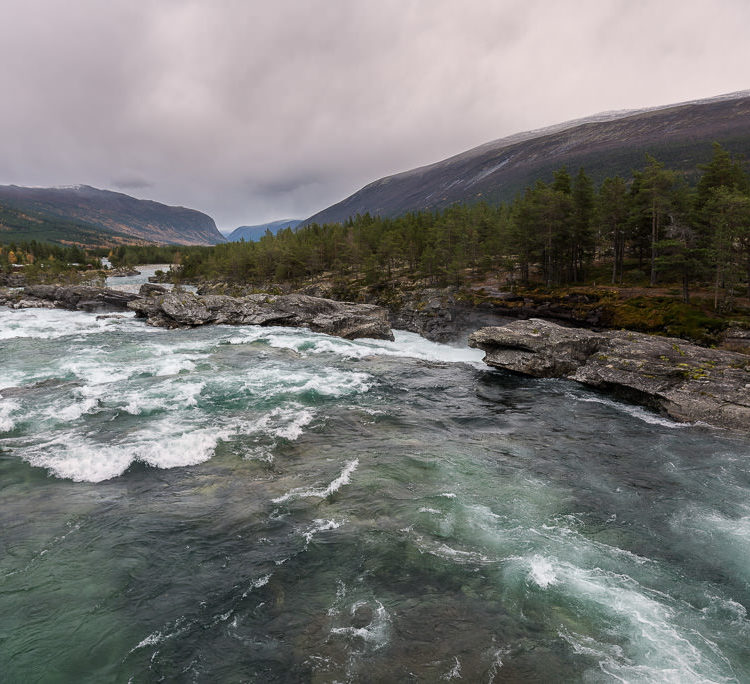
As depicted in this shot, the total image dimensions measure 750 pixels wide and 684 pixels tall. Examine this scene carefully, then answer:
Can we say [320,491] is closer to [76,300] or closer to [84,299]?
[84,299]

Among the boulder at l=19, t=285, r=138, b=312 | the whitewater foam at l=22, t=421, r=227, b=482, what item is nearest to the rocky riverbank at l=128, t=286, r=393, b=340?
the boulder at l=19, t=285, r=138, b=312

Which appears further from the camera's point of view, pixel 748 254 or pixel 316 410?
pixel 748 254

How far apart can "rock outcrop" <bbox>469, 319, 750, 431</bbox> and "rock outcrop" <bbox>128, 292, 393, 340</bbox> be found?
20.0 metres

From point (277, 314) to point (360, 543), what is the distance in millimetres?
45688

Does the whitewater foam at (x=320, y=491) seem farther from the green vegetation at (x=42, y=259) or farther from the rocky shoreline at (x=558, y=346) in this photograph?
the green vegetation at (x=42, y=259)

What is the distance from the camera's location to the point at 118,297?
70.0 metres

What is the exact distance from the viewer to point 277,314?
174 ft

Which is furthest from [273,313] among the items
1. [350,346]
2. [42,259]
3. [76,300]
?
[42,259]

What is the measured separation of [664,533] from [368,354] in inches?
1047

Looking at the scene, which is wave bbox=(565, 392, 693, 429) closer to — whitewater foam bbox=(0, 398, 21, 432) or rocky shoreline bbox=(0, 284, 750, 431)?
rocky shoreline bbox=(0, 284, 750, 431)

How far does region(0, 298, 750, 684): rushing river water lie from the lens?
7398 millimetres

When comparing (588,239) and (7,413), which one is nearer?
(7,413)

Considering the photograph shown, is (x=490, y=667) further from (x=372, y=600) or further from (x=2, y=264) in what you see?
(x=2, y=264)

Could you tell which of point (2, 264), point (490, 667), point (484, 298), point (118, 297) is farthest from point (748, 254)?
point (2, 264)
